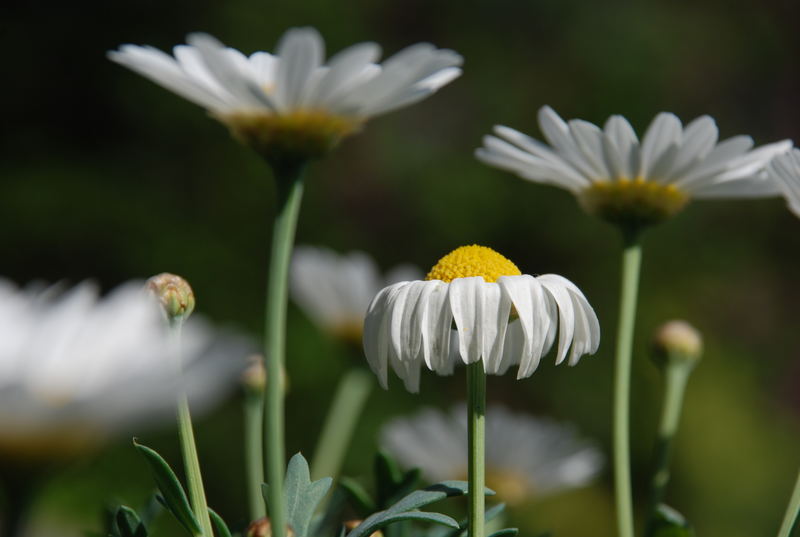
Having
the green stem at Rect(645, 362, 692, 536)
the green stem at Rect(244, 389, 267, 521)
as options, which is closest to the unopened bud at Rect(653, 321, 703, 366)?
the green stem at Rect(645, 362, 692, 536)

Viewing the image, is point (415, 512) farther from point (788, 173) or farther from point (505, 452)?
point (505, 452)

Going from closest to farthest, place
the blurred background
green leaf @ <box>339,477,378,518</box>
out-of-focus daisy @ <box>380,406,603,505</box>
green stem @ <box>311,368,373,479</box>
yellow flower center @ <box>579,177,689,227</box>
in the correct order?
green leaf @ <box>339,477,378,518</box>
yellow flower center @ <box>579,177,689,227</box>
green stem @ <box>311,368,373,479</box>
out-of-focus daisy @ <box>380,406,603,505</box>
the blurred background

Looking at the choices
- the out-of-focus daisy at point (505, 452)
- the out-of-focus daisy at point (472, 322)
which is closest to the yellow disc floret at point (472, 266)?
the out-of-focus daisy at point (472, 322)

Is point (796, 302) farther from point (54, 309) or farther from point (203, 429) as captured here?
point (54, 309)

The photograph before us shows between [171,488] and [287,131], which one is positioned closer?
[171,488]

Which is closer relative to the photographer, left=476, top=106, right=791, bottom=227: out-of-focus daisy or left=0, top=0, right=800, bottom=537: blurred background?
left=476, top=106, right=791, bottom=227: out-of-focus daisy

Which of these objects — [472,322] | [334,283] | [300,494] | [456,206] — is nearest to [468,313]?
[472,322]

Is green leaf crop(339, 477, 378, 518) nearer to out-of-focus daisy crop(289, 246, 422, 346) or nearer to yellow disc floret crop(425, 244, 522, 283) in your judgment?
yellow disc floret crop(425, 244, 522, 283)

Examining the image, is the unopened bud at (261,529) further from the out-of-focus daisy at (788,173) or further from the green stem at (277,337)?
the out-of-focus daisy at (788,173)
